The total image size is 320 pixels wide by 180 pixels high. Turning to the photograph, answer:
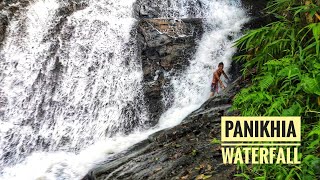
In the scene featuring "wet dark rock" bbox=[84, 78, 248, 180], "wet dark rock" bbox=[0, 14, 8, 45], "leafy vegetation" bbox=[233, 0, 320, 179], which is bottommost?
"wet dark rock" bbox=[84, 78, 248, 180]

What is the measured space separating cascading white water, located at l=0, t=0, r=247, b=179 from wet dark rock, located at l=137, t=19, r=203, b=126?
11.1 inches

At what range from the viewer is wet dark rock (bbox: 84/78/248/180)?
500 cm

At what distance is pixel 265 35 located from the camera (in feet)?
15.2

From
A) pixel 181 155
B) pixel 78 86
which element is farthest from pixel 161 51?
pixel 181 155

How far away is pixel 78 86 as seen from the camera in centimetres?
1023

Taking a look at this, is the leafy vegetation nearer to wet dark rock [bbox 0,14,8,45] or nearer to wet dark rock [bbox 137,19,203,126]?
wet dark rock [bbox 137,19,203,126]

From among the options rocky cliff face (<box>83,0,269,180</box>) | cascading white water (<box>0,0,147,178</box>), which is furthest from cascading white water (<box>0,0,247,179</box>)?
rocky cliff face (<box>83,0,269,180</box>)

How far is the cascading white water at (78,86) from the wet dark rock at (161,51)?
0.28m

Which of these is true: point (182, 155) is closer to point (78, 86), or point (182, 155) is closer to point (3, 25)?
point (78, 86)

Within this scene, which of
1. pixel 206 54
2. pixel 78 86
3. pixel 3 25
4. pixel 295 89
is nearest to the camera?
pixel 295 89

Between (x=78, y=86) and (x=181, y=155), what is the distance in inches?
217

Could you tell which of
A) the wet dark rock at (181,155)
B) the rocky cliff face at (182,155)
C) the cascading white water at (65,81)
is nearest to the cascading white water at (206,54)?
the cascading white water at (65,81)

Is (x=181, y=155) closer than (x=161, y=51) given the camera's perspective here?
Yes

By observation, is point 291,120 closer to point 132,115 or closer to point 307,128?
point 307,128
